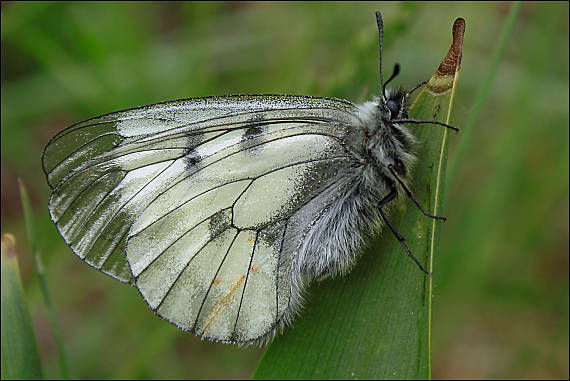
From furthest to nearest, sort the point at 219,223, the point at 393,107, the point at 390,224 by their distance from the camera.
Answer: the point at 219,223 < the point at 393,107 < the point at 390,224

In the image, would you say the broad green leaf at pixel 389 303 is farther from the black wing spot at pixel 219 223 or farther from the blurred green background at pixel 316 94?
the blurred green background at pixel 316 94

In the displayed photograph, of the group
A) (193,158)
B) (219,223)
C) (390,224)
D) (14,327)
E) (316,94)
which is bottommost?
(14,327)

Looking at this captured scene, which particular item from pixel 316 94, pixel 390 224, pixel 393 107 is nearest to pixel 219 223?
pixel 390 224

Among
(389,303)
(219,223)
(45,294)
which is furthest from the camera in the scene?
(45,294)

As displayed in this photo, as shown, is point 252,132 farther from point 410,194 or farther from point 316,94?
point 316,94

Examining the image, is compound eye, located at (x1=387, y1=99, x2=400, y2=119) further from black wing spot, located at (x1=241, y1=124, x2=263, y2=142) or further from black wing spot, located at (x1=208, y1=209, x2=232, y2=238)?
black wing spot, located at (x1=208, y1=209, x2=232, y2=238)

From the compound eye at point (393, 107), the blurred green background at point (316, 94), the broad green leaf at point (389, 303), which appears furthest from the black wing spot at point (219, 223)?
the blurred green background at point (316, 94)

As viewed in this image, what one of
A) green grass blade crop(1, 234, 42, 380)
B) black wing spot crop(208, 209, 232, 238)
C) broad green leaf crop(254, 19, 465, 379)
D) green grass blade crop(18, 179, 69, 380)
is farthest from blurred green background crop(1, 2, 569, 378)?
broad green leaf crop(254, 19, 465, 379)
